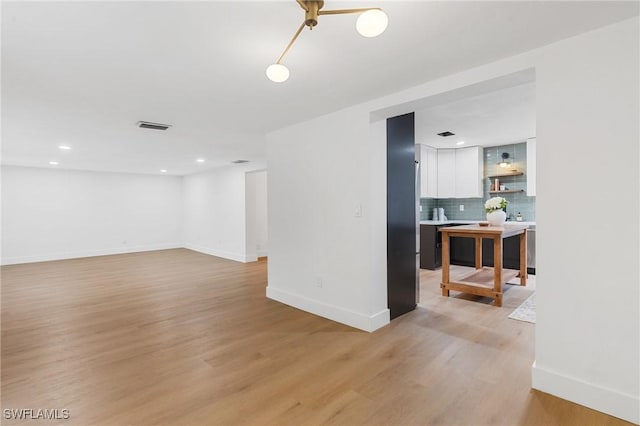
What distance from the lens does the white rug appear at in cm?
335

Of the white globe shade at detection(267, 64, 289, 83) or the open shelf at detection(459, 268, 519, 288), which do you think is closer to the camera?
the white globe shade at detection(267, 64, 289, 83)

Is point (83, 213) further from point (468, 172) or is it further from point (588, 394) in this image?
point (588, 394)

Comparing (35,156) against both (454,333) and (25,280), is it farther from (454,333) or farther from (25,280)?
(454,333)

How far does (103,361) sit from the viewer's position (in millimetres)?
2553

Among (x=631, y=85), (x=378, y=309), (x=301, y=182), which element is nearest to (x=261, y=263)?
(x=301, y=182)

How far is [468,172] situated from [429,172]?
0.74 meters

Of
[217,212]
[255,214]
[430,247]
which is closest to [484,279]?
[430,247]

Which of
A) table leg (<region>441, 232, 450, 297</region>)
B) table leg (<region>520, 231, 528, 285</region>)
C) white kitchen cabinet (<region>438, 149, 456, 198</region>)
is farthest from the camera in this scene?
white kitchen cabinet (<region>438, 149, 456, 198</region>)

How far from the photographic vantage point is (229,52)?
2.06 metres

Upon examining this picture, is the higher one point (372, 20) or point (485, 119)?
point (485, 119)

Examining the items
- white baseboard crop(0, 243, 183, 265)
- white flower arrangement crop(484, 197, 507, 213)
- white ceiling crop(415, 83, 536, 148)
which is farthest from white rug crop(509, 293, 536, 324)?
white baseboard crop(0, 243, 183, 265)

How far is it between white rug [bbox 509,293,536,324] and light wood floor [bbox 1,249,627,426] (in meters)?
0.11

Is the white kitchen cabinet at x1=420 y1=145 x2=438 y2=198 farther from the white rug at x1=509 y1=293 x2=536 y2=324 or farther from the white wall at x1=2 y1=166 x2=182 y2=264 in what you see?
the white wall at x1=2 y1=166 x2=182 y2=264

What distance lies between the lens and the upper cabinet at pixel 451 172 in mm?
6195
